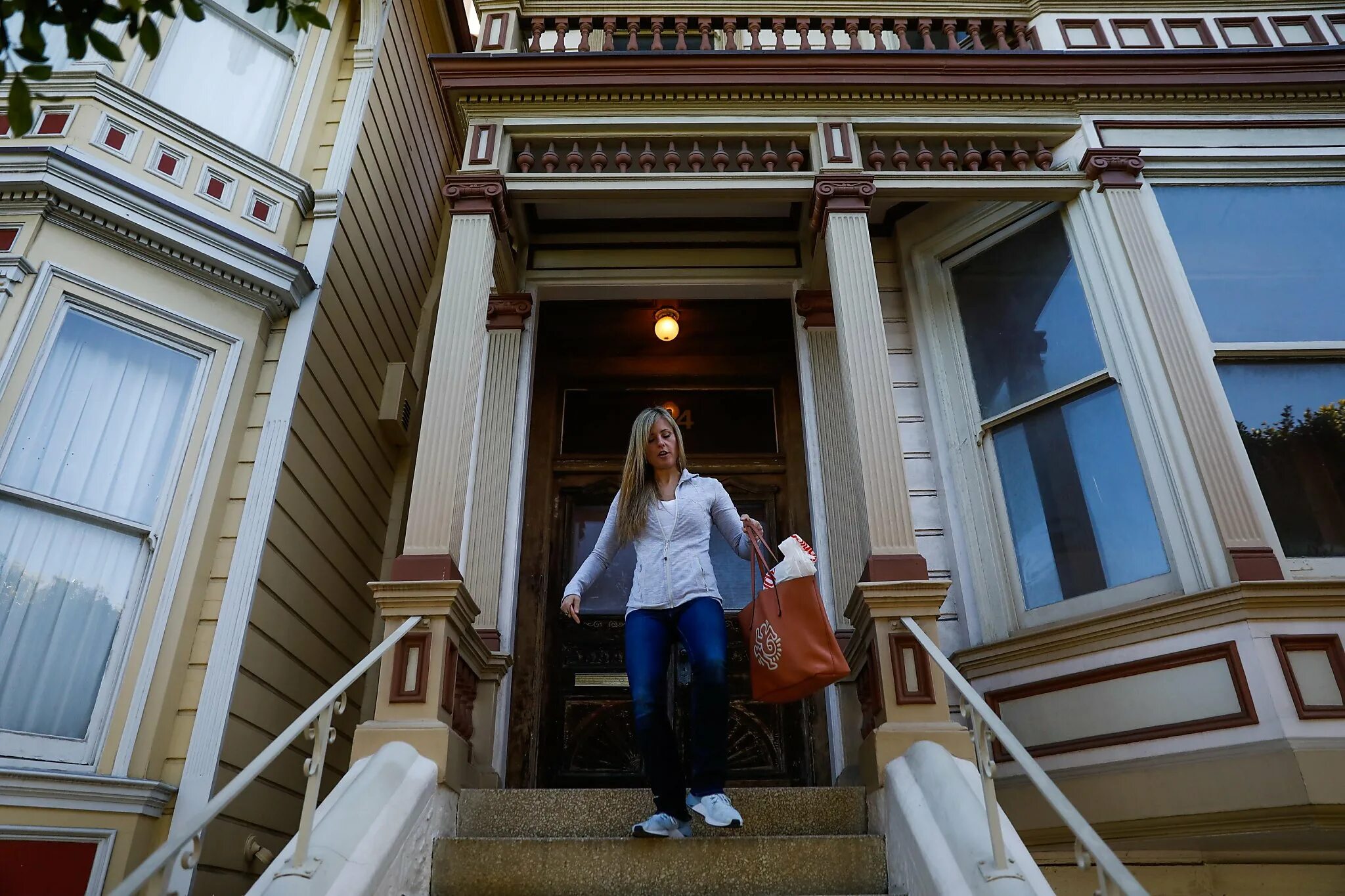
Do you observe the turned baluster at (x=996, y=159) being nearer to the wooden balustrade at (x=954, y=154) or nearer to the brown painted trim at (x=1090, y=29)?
the wooden balustrade at (x=954, y=154)

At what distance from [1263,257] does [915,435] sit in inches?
82.5

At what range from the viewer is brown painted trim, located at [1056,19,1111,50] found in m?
5.53

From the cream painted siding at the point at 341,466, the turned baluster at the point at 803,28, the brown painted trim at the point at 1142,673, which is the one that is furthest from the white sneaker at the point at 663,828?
the turned baluster at the point at 803,28

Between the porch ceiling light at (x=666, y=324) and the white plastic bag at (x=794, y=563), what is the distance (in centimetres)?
336

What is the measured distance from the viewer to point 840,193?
485 centimetres

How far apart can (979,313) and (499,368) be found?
312 cm

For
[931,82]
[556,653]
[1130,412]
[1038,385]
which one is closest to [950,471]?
[1038,385]

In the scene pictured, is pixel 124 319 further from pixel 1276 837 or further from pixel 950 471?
pixel 1276 837

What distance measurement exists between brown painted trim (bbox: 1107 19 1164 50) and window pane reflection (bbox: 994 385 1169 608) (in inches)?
97.6

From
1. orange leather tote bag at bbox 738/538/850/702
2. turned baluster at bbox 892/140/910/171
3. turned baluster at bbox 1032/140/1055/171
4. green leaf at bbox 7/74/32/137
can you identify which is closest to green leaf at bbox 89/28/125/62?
green leaf at bbox 7/74/32/137

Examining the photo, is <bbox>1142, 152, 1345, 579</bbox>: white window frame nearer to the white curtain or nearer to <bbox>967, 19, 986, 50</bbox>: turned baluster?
<bbox>967, 19, 986, 50</bbox>: turned baluster

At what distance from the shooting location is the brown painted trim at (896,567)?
3.85 metres

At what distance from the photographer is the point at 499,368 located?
19.1 feet

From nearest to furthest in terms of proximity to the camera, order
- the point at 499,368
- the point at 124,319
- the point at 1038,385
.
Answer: the point at 124,319 → the point at 1038,385 → the point at 499,368
